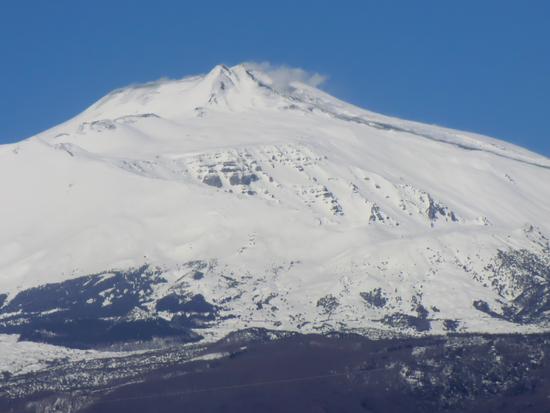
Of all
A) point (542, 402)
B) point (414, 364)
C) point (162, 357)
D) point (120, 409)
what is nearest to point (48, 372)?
point (162, 357)

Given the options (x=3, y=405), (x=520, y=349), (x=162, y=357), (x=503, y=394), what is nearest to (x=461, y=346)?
(x=520, y=349)

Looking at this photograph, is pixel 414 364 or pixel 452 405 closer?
pixel 452 405

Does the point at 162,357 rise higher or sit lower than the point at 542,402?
higher

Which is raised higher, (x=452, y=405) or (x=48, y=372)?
(x=48, y=372)

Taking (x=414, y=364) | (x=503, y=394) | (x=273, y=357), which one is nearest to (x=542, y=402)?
(x=503, y=394)

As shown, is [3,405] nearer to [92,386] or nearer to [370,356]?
[92,386]

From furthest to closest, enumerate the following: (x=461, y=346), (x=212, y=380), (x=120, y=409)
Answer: (x=461, y=346) → (x=212, y=380) → (x=120, y=409)

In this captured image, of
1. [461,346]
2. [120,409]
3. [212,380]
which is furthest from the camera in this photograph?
[461,346]

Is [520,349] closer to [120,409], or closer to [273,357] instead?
[273,357]
